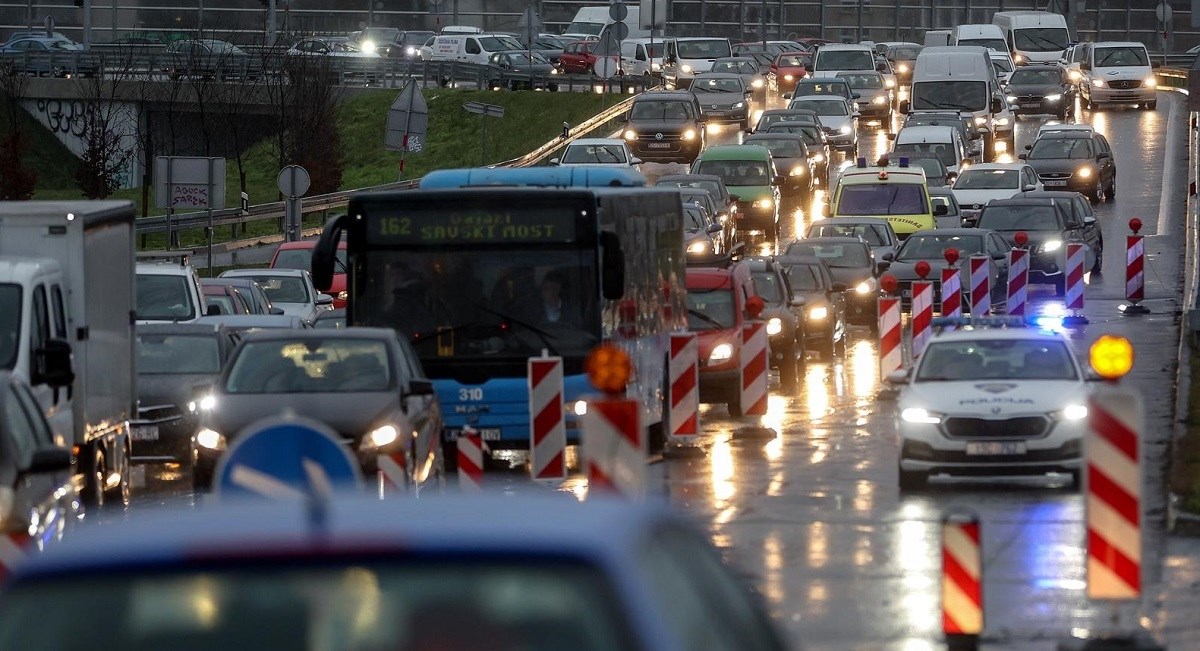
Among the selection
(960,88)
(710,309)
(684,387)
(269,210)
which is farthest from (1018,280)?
(960,88)

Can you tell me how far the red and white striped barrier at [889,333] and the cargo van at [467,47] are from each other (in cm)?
6307

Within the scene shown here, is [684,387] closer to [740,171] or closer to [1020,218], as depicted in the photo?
[1020,218]

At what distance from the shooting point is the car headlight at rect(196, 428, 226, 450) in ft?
55.1

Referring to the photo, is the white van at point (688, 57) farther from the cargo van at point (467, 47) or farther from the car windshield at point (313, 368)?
the car windshield at point (313, 368)

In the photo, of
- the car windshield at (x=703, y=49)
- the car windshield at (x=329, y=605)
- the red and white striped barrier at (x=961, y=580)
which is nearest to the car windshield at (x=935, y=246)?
the red and white striped barrier at (x=961, y=580)

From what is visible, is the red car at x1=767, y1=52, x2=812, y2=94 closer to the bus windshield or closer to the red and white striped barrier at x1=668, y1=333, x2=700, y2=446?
the red and white striped barrier at x1=668, y1=333, x2=700, y2=446

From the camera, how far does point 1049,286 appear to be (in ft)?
123

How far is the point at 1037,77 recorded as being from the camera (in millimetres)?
72625

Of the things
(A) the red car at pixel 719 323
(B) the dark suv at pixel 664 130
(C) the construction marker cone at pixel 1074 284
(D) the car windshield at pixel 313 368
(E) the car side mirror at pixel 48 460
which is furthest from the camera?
(B) the dark suv at pixel 664 130

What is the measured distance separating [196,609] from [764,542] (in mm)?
12118

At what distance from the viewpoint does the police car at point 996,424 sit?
18641 mm

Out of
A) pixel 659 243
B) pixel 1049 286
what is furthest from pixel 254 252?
pixel 659 243

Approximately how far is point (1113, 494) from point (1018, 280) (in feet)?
74.3

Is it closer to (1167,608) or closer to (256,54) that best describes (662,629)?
(1167,608)
